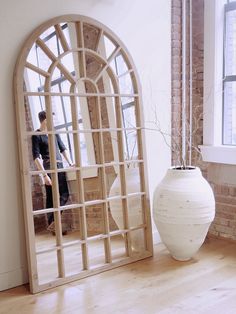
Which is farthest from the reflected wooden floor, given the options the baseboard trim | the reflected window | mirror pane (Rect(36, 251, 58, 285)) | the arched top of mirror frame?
the arched top of mirror frame

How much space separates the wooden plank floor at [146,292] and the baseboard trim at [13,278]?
43 mm

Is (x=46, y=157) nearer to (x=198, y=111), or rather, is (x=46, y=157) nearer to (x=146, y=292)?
(x=146, y=292)

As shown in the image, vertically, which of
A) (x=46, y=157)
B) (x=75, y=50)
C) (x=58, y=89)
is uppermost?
(x=75, y=50)

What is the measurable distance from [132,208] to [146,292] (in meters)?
0.77

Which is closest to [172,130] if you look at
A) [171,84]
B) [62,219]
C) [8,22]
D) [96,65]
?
[171,84]

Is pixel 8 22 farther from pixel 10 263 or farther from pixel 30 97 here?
pixel 10 263

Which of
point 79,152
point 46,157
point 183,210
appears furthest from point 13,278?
point 183,210

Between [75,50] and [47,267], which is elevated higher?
[75,50]

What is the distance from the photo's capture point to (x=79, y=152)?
2762mm

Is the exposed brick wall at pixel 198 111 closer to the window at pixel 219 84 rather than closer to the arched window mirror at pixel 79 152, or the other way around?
the window at pixel 219 84

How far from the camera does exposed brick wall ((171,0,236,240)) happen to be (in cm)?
347

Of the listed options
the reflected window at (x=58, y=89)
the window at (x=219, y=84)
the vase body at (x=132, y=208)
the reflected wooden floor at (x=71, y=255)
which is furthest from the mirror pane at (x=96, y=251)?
the window at (x=219, y=84)

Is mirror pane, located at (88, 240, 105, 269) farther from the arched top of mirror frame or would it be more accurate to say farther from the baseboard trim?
the arched top of mirror frame

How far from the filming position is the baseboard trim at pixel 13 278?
103 inches
